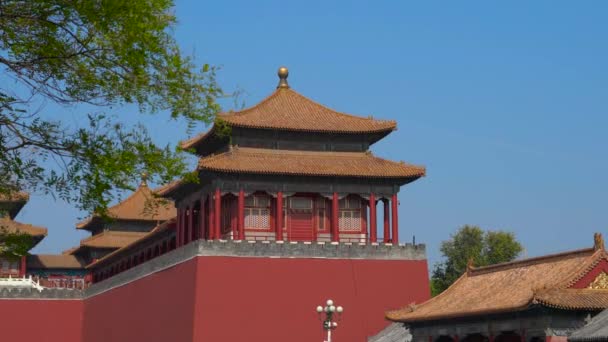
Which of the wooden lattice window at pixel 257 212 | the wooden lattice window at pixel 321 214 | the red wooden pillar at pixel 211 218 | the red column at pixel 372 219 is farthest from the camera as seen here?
the wooden lattice window at pixel 321 214

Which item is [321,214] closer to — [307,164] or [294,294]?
[307,164]

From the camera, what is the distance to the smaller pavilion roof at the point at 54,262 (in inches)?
2109

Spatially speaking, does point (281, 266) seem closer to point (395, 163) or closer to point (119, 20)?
point (395, 163)

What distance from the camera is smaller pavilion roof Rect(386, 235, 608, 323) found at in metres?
23.2

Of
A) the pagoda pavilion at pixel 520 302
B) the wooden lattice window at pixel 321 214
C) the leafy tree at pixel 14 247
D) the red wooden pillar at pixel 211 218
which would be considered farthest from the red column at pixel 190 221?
the leafy tree at pixel 14 247

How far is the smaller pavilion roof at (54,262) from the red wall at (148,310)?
314 inches

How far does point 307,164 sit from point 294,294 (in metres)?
4.47

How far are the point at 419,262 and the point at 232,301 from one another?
6.38m

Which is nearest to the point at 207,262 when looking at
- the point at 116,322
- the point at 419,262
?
the point at 419,262

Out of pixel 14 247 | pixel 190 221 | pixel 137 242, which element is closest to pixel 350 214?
pixel 190 221

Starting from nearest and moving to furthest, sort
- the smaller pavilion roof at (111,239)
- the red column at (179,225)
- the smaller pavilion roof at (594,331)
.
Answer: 1. the smaller pavilion roof at (594,331)
2. the red column at (179,225)
3. the smaller pavilion roof at (111,239)

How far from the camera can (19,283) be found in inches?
1833

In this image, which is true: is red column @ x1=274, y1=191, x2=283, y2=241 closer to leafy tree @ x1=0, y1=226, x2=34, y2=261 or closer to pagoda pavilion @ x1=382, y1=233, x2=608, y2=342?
pagoda pavilion @ x1=382, y1=233, x2=608, y2=342

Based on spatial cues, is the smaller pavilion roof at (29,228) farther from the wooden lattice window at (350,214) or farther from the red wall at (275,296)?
the wooden lattice window at (350,214)
